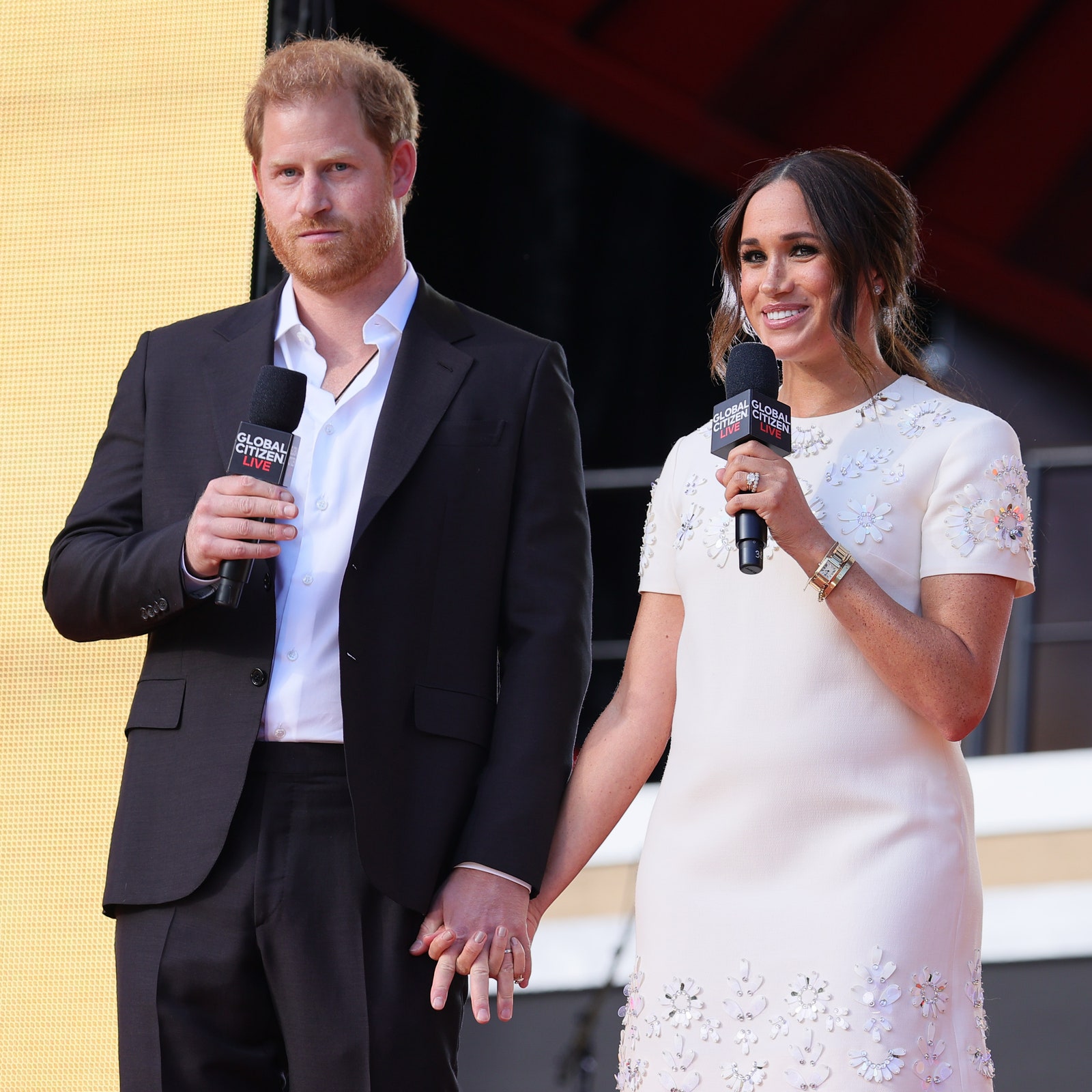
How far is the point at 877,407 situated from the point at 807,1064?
0.85 m

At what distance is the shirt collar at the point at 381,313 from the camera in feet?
6.67

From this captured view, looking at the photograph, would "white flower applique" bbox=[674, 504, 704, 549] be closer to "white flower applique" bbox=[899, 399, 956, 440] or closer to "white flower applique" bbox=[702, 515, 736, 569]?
"white flower applique" bbox=[702, 515, 736, 569]

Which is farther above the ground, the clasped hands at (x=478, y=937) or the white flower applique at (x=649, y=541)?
the white flower applique at (x=649, y=541)

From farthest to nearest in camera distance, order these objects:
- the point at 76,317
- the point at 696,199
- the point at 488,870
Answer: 1. the point at 696,199
2. the point at 76,317
3. the point at 488,870

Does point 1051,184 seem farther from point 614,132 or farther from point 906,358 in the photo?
point 906,358

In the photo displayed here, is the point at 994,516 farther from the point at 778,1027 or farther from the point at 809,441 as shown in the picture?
the point at 778,1027

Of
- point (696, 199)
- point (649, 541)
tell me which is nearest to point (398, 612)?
→ point (649, 541)

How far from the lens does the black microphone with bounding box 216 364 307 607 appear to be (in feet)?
5.44

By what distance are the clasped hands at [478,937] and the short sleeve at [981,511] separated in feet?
2.24

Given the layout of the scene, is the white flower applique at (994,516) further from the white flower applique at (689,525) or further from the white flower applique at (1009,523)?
the white flower applique at (689,525)

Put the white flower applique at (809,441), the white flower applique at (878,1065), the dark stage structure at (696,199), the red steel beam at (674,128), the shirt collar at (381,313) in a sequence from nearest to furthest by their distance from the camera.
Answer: the white flower applique at (878,1065)
the white flower applique at (809,441)
the shirt collar at (381,313)
the dark stage structure at (696,199)
the red steel beam at (674,128)

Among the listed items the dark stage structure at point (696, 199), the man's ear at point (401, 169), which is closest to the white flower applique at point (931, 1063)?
the man's ear at point (401, 169)

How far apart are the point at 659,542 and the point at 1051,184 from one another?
384 centimetres

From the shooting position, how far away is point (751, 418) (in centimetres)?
163
